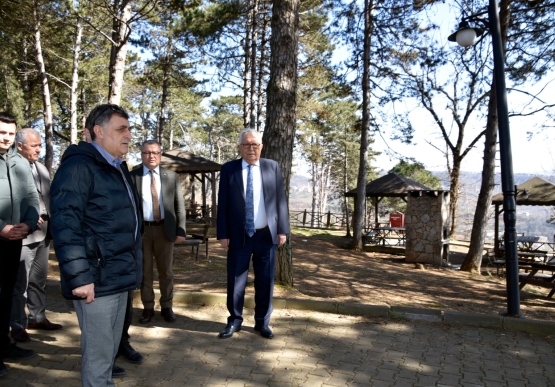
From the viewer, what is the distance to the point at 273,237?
169 inches

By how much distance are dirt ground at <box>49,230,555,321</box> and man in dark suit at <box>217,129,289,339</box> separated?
1.47 m

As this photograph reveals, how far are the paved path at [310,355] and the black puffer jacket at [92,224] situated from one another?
121 cm

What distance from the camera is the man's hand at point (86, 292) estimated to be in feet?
7.47

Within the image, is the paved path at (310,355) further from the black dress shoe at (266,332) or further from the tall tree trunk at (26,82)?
the tall tree trunk at (26,82)

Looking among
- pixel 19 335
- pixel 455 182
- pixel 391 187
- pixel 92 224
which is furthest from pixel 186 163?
pixel 455 182

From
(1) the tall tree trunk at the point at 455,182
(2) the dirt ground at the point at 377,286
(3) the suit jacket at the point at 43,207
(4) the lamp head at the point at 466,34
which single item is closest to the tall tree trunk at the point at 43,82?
(2) the dirt ground at the point at 377,286

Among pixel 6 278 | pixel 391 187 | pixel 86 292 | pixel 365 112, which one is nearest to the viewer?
pixel 86 292

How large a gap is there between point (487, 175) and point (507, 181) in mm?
5504

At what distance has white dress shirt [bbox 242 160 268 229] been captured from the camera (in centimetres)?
430

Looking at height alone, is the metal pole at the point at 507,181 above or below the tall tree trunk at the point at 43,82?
below

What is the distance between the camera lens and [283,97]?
19.9ft

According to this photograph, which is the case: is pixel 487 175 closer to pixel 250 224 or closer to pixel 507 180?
pixel 507 180

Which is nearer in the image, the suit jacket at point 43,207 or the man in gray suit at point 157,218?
the suit jacket at point 43,207

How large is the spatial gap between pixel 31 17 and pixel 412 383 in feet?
57.8
